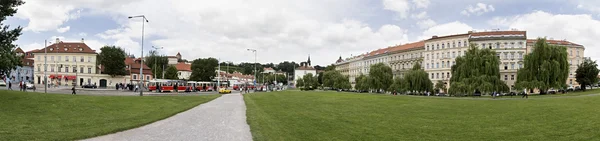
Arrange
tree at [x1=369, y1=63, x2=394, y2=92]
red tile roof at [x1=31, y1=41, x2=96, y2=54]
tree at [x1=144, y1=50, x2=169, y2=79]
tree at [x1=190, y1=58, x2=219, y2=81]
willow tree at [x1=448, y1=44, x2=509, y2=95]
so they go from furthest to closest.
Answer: tree at [x1=144, y1=50, x2=169, y2=79] < tree at [x1=190, y1=58, x2=219, y2=81] < red tile roof at [x1=31, y1=41, x2=96, y2=54] < tree at [x1=369, y1=63, x2=394, y2=92] < willow tree at [x1=448, y1=44, x2=509, y2=95]

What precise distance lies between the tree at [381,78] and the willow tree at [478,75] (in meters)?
20.0

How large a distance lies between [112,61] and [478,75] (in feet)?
260

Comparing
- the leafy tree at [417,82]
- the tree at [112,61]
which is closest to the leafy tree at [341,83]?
the leafy tree at [417,82]

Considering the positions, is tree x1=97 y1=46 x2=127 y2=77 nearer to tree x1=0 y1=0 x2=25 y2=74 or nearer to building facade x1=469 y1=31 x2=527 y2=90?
tree x1=0 y1=0 x2=25 y2=74

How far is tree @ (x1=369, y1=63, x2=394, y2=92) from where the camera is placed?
80.8m

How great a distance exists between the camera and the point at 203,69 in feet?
358

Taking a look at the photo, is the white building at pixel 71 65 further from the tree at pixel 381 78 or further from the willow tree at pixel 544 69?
the willow tree at pixel 544 69

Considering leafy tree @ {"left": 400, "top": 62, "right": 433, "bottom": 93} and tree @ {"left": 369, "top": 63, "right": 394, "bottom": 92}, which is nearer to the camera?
leafy tree @ {"left": 400, "top": 62, "right": 433, "bottom": 93}

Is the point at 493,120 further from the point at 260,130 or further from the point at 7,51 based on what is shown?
the point at 7,51

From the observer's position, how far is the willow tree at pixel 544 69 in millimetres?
57094

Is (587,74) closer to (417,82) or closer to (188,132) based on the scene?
(417,82)

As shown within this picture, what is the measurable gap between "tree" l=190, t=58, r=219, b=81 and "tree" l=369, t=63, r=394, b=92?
48.5m

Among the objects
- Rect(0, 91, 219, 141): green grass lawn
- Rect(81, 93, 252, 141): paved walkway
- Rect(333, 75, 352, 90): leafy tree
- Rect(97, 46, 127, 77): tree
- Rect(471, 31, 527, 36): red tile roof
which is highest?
Rect(471, 31, 527, 36): red tile roof

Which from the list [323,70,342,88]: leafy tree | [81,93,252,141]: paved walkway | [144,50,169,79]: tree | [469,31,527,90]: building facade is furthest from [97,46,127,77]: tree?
[469,31,527,90]: building facade
